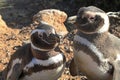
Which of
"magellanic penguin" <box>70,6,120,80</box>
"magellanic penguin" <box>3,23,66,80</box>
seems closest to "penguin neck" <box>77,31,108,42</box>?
"magellanic penguin" <box>70,6,120,80</box>

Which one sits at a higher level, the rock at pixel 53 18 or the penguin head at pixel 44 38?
the penguin head at pixel 44 38

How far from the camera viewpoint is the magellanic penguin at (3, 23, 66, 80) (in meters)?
3.65

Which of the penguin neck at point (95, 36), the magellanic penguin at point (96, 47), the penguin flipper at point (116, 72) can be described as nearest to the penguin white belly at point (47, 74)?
the magellanic penguin at point (96, 47)

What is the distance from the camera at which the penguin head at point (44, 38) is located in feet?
11.9

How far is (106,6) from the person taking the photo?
707cm

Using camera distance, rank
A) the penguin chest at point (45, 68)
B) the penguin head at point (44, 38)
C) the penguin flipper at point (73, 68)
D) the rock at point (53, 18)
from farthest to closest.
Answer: the rock at point (53, 18)
the penguin flipper at point (73, 68)
the penguin chest at point (45, 68)
the penguin head at point (44, 38)

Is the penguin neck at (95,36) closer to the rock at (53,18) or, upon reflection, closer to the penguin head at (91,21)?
the penguin head at (91,21)

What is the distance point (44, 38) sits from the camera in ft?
12.0

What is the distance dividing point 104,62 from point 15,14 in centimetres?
379

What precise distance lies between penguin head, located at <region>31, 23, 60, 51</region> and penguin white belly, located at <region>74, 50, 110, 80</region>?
11.7 inches

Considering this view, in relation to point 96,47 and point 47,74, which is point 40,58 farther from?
point 96,47

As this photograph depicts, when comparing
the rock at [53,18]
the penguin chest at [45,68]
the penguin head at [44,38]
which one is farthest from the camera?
the rock at [53,18]

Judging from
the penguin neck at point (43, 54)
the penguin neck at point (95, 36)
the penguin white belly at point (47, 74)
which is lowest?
the penguin white belly at point (47, 74)

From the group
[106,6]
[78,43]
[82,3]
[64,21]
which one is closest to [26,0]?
[82,3]
